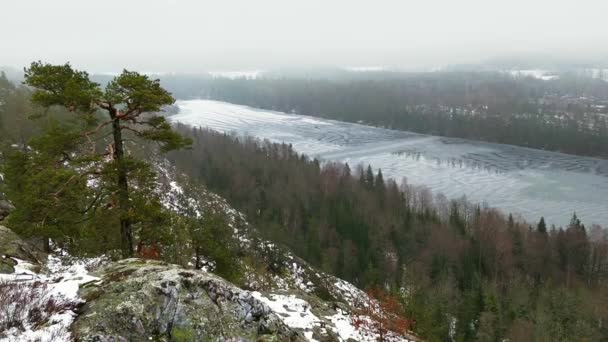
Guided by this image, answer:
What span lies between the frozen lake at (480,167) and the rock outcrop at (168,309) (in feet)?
275

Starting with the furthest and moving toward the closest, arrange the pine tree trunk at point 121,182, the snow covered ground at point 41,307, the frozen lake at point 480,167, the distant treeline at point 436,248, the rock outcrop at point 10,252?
the frozen lake at point 480,167 < the distant treeline at point 436,248 < the pine tree trunk at point 121,182 < the rock outcrop at point 10,252 < the snow covered ground at point 41,307

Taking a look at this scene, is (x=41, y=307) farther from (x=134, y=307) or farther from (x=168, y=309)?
(x=168, y=309)

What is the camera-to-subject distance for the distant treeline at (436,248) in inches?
1988

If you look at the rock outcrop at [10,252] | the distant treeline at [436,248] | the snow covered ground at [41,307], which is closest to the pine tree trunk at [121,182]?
the rock outcrop at [10,252]

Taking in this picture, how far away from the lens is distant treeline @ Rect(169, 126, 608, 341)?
50.5 m

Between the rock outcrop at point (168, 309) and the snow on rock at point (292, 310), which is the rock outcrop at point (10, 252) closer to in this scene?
the rock outcrop at point (168, 309)

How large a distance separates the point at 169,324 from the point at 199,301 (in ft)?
2.32

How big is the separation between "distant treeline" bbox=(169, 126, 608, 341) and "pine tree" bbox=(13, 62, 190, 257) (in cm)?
2153

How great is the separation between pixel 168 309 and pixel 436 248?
68992 mm

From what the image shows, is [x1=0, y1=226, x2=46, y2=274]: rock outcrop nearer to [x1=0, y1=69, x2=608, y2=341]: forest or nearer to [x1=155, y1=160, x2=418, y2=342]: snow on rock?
[x1=0, y1=69, x2=608, y2=341]: forest

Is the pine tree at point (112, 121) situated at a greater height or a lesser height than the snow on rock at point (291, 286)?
greater

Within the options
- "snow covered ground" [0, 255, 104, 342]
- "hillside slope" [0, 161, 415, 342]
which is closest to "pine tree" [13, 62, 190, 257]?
"hillside slope" [0, 161, 415, 342]

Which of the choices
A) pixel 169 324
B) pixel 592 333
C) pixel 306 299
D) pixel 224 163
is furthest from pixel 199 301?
pixel 224 163

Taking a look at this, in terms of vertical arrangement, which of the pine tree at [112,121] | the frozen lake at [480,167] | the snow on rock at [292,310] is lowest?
the frozen lake at [480,167]
